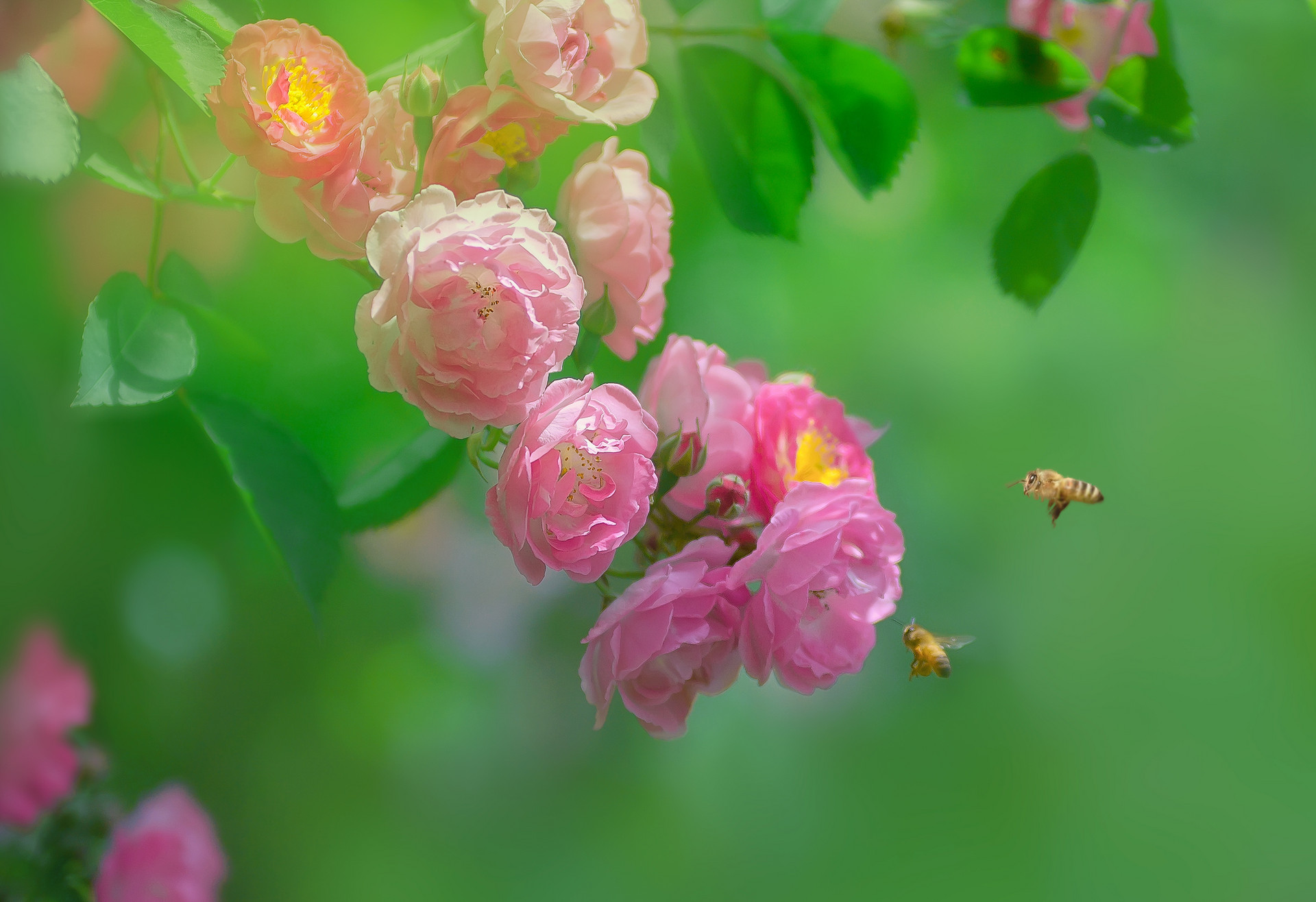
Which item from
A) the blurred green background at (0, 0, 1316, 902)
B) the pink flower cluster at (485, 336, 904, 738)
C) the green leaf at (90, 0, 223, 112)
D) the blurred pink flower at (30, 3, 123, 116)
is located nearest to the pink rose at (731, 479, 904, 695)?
the pink flower cluster at (485, 336, 904, 738)

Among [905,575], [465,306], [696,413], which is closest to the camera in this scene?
[465,306]

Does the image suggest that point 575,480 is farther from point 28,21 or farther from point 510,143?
point 28,21

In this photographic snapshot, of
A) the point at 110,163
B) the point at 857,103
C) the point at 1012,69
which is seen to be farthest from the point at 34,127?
the point at 1012,69

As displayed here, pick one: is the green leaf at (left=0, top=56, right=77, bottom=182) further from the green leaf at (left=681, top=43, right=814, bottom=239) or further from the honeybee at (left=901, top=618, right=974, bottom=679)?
the honeybee at (left=901, top=618, right=974, bottom=679)

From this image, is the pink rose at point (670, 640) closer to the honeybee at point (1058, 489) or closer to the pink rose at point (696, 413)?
the pink rose at point (696, 413)

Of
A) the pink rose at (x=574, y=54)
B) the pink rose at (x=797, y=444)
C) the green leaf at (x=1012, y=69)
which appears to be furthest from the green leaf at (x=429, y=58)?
the green leaf at (x=1012, y=69)

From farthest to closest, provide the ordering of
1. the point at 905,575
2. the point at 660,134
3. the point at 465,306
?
the point at 905,575, the point at 660,134, the point at 465,306
